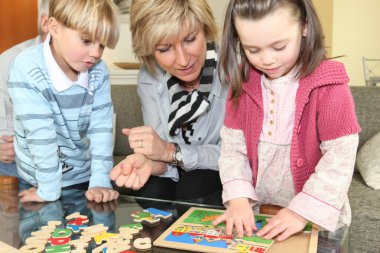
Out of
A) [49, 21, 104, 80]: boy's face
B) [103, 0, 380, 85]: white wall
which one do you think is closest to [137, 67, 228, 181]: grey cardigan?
[49, 21, 104, 80]: boy's face

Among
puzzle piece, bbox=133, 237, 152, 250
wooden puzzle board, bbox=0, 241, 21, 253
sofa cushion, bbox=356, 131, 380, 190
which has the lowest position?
sofa cushion, bbox=356, 131, 380, 190

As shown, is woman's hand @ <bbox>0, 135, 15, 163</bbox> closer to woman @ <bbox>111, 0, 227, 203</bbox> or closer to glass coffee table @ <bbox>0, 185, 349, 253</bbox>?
glass coffee table @ <bbox>0, 185, 349, 253</bbox>

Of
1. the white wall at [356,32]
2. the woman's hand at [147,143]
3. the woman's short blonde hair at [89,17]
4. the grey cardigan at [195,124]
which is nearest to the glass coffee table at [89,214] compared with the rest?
the woman's hand at [147,143]

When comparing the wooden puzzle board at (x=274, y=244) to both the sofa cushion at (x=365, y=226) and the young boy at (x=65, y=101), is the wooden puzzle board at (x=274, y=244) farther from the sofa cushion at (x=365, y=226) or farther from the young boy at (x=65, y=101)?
the sofa cushion at (x=365, y=226)

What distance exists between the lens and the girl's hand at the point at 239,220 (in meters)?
0.85

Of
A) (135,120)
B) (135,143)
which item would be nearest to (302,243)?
(135,143)

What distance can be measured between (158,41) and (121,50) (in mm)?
2264

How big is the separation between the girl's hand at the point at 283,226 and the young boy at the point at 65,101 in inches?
18.6

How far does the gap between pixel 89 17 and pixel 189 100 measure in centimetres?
42

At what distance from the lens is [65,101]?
1298 mm

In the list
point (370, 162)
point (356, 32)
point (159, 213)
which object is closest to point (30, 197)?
point (159, 213)

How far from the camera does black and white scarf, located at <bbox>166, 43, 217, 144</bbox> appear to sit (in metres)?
1.42

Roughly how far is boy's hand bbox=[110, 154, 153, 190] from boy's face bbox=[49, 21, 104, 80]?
314mm

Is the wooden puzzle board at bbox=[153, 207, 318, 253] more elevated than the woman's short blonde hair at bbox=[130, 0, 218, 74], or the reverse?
the woman's short blonde hair at bbox=[130, 0, 218, 74]
